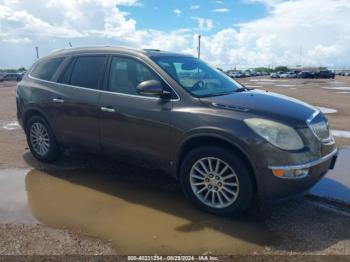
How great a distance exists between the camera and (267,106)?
424 centimetres

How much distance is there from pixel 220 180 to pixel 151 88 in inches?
51.8

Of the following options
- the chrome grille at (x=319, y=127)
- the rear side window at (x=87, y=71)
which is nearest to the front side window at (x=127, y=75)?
the rear side window at (x=87, y=71)

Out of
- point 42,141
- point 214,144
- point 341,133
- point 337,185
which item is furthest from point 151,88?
point 341,133

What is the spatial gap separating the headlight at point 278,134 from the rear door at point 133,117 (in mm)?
1095

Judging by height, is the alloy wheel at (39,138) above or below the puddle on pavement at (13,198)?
above

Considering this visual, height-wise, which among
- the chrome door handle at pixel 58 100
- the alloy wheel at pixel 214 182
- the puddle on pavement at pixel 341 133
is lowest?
the puddle on pavement at pixel 341 133

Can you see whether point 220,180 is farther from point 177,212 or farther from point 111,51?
point 111,51

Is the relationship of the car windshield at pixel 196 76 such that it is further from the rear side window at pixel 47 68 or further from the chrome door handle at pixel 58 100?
the rear side window at pixel 47 68

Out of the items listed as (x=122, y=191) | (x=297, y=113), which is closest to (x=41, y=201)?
(x=122, y=191)

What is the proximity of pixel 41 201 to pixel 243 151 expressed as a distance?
2576 millimetres

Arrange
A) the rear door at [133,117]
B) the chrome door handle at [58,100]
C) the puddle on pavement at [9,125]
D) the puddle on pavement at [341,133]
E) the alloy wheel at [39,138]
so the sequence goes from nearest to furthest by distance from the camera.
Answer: the rear door at [133,117] → the chrome door handle at [58,100] → the alloy wheel at [39,138] → the puddle on pavement at [341,133] → the puddle on pavement at [9,125]

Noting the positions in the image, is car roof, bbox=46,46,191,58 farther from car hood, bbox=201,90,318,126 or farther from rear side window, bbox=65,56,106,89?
car hood, bbox=201,90,318,126

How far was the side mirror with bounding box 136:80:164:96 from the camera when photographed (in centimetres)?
441

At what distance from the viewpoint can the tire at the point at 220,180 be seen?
13.2ft
